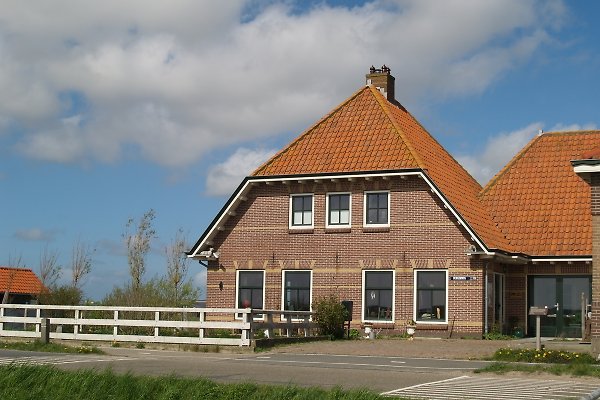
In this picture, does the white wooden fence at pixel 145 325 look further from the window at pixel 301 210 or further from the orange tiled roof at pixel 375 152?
the orange tiled roof at pixel 375 152

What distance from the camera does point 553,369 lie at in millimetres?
17078

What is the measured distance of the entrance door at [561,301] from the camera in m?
30.0

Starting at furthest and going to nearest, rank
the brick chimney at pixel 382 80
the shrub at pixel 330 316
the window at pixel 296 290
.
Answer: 1. the brick chimney at pixel 382 80
2. the window at pixel 296 290
3. the shrub at pixel 330 316

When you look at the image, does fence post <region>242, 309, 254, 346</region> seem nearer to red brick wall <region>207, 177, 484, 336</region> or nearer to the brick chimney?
red brick wall <region>207, 177, 484, 336</region>

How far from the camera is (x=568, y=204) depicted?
103ft

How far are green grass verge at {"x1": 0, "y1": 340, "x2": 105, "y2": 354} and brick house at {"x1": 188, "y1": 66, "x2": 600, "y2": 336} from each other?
9.71 m

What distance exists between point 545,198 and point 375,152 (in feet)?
22.2

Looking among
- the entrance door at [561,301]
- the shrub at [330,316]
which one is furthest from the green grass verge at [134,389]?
the entrance door at [561,301]

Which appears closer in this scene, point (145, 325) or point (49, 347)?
point (49, 347)

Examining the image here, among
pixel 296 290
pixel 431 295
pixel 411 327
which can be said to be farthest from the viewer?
pixel 296 290

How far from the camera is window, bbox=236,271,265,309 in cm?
3173

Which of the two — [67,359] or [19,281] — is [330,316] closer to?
[67,359]

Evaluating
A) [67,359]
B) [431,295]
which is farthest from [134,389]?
[431,295]

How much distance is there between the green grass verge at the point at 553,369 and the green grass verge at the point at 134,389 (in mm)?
5856
